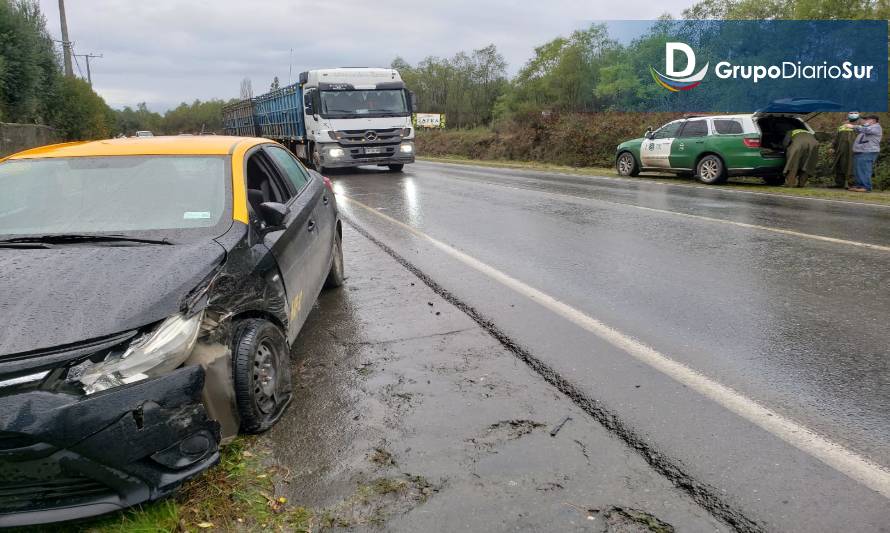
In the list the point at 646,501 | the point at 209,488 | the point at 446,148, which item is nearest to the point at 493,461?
the point at 646,501

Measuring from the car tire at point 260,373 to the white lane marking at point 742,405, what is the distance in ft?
7.44

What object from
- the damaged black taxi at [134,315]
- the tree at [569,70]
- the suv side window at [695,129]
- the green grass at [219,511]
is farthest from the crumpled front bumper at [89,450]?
the tree at [569,70]

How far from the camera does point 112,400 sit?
2.38m

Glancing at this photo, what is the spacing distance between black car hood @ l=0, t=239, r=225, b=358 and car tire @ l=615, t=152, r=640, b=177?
58.4ft

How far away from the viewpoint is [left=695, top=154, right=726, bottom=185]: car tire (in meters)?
16.0

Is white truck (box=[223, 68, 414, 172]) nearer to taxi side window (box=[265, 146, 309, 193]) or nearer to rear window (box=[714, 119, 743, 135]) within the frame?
rear window (box=[714, 119, 743, 135])

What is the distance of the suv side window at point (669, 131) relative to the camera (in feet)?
56.9

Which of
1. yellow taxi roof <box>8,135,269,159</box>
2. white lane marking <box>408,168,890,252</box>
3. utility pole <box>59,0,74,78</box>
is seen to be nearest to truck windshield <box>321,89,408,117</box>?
white lane marking <box>408,168,890,252</box>

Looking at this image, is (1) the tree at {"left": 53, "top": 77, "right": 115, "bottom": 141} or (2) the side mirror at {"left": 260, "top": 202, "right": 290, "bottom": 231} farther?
(1) the tree at {"left": 53, "top": 77, "right": 115, "bottom": 141}

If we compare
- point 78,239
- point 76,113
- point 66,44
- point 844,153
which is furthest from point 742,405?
point 66,44

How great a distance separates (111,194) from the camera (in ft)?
12.6

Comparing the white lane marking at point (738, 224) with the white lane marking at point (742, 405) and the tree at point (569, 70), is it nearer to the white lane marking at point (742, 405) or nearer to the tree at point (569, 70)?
the white lane marking at point (742, 405)

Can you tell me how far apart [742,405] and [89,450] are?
123 inches

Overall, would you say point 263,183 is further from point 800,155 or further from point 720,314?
point 800,155
